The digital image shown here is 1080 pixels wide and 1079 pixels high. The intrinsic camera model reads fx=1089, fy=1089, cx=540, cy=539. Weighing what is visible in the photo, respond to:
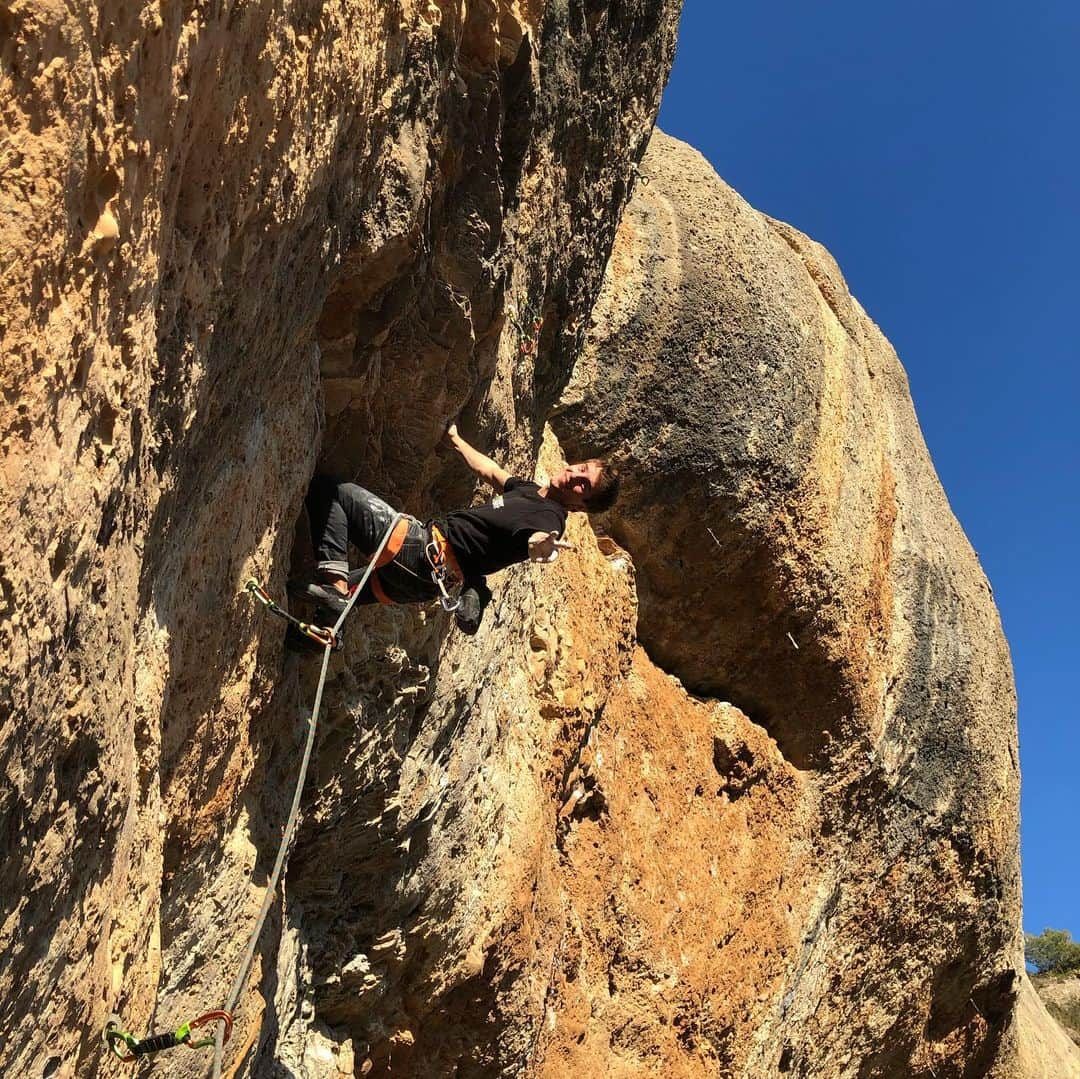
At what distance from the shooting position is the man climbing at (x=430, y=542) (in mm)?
4684

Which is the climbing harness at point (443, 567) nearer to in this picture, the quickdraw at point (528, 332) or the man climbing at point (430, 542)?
the man climbing at point (430, 542)

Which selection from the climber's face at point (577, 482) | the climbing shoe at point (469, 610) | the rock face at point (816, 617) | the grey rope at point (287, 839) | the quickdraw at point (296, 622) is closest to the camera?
the grey rope at point (287, 839)

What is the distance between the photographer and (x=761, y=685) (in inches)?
377

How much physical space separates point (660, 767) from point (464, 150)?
530 centimetres

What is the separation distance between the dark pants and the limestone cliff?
0.80 feet

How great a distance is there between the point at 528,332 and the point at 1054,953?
998 inches

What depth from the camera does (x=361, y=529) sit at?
15.7 ft

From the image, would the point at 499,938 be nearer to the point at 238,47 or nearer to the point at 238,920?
the point at 238,920

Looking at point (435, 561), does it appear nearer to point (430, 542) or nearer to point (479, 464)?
point (430, 542)

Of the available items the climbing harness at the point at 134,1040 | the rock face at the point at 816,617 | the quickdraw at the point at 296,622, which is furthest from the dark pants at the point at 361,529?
the rock face at the point at 816,617

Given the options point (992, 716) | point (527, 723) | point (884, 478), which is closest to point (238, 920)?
point (527, 723)

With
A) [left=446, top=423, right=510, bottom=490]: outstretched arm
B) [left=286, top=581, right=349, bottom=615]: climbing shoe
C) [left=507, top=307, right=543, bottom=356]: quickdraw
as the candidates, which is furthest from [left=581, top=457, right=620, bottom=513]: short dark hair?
[left=286, top=581, right=349, bottom=615]: climbing shoe

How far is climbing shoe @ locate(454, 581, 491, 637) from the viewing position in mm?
4828

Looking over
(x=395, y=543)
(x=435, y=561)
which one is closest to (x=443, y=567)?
(x=435, y=561)
